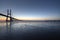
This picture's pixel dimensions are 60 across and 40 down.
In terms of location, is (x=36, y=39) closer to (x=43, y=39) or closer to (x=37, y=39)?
(x=37, y=39)

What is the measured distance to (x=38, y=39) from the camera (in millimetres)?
7117

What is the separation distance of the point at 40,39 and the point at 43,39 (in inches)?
9.4

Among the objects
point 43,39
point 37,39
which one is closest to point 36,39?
point 37,39

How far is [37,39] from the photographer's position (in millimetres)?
7117

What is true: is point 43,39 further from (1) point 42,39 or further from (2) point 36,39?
(2) point 36,39

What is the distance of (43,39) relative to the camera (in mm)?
7137

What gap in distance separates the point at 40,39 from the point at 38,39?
0.16m

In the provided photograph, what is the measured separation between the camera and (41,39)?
23.4 feet

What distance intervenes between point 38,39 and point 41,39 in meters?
0.24

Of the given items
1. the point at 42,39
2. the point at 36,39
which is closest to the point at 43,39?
the point at 42,39

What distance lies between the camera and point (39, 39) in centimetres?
712

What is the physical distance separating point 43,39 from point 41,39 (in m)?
0.16

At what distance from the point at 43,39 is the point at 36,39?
1.84 ft
